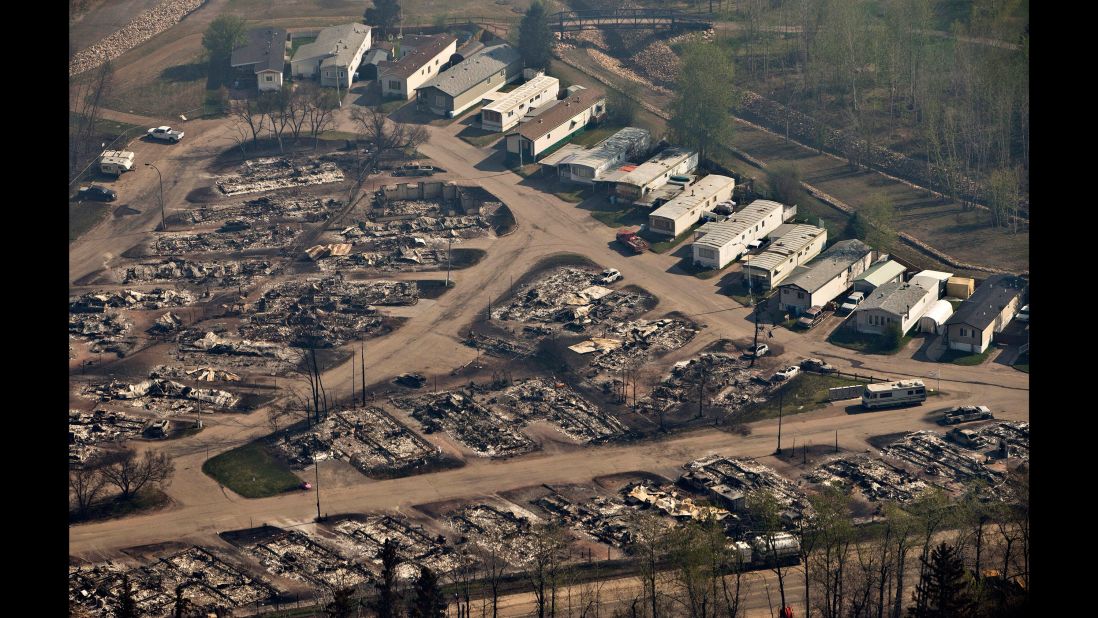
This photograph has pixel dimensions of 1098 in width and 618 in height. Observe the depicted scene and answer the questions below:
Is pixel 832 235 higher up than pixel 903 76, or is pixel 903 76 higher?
pixel 903 76

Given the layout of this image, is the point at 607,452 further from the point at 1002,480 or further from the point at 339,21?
the point at 339,21

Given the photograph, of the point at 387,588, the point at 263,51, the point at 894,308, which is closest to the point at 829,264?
the point at 894,308

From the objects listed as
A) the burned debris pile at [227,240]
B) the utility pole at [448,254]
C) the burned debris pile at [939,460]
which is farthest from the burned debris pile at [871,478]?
the burned debris pile at [227,240]

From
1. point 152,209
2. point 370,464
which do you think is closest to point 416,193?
point 152,209

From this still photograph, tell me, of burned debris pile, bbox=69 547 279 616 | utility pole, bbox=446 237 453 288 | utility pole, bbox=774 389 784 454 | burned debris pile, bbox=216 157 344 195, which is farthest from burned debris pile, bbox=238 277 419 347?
utility pole, bbox=774 389 784 454

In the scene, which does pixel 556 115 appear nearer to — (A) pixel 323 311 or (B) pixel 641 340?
(A) pixel 323 311
